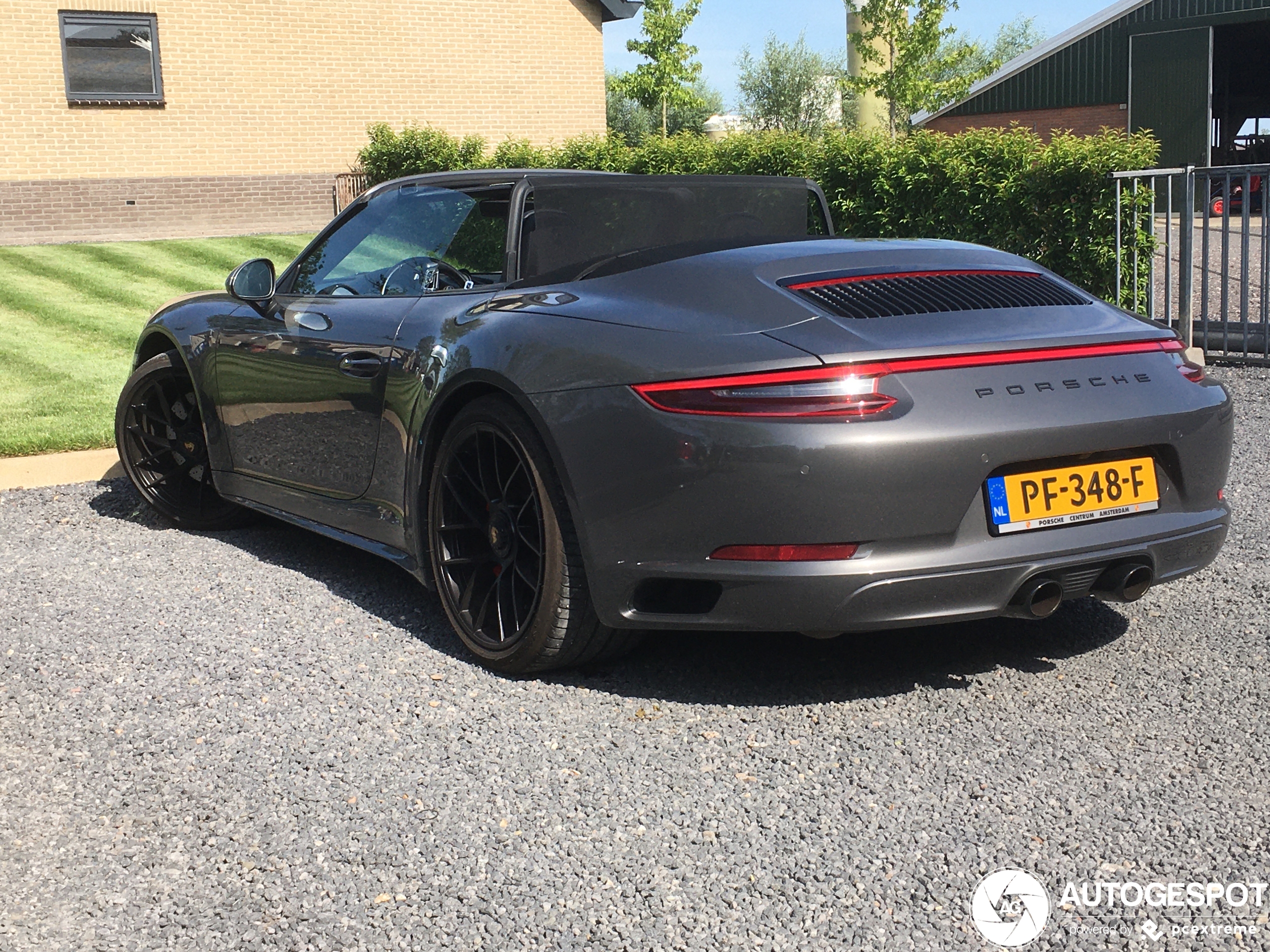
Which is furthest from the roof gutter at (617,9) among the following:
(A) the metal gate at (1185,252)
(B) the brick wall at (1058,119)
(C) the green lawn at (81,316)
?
(A) the metal gate at (1185,252)

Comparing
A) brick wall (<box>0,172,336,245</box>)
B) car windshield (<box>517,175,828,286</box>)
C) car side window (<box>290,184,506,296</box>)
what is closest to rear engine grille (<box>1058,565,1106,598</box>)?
car windshield (<box>517,175,828,286</box>)

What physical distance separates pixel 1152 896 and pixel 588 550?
1.50 m

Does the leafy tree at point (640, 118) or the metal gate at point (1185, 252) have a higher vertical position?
the leafy tree at point (640, 118)

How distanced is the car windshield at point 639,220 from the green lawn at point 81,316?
438 centimetres

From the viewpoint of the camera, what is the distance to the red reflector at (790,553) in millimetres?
3004

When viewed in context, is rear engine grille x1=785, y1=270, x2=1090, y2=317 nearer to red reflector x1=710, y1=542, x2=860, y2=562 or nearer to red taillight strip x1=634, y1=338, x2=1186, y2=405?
red taillight strip x1=634, y1=338, x2=1186, y2=405

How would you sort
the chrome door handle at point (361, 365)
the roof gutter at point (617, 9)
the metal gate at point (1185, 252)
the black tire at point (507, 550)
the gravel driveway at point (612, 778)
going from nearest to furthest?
the gravel driveway at point (612, 778), the black tire at point (507, 550), the chrome door handle at point (361, 365), the metal gate at point (1185, 252), the roof gutter at point (617, 9)

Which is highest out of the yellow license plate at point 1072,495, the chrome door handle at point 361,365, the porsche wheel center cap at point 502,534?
the chrome door handle at point 361,365

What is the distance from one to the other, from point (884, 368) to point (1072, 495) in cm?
58

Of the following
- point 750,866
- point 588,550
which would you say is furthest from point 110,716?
point 750,866

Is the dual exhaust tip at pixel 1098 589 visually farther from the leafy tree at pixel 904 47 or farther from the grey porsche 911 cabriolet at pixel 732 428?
the leafy tree at pixel 904 47

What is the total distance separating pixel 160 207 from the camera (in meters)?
20.1

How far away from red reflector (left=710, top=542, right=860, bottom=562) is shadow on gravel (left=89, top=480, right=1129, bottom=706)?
53 cm

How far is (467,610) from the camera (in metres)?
3.75
